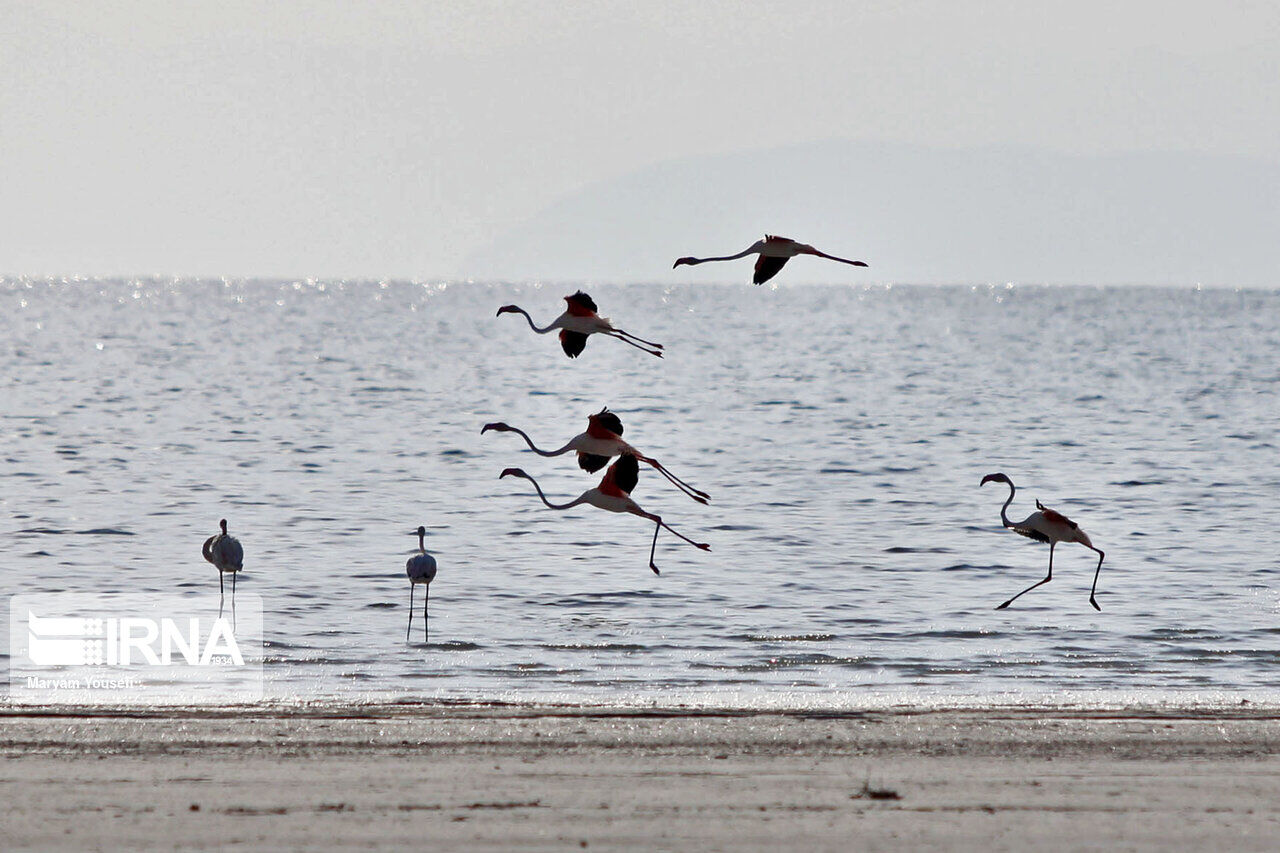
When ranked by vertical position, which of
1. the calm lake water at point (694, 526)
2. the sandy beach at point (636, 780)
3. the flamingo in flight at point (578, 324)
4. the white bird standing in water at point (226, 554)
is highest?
the flamingo in flight at point (578, 324)

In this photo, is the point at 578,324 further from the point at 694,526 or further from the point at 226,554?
the point at 694,526

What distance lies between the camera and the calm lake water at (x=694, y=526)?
15.9 metres

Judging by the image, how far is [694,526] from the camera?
87.7 ft

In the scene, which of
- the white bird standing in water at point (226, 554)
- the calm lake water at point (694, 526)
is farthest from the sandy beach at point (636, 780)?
the white bird standing in water at point (226, 554)

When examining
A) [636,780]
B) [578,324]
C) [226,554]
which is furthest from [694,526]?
[578,324]

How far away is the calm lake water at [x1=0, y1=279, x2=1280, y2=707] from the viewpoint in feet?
52.3

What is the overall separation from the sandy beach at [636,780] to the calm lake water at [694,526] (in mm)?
2132

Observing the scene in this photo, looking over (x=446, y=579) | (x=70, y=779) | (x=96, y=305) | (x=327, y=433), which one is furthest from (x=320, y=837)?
(x=96, y=305)

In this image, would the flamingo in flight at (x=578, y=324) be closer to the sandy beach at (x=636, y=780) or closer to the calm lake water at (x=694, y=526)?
the sandy beach at (x=636, y=780)

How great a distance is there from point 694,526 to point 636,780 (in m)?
16.5

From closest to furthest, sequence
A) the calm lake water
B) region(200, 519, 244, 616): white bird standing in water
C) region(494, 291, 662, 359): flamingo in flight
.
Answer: region(494, 291, 662, 359): flamingo in flight < the calm lake water < region(200, 519, 244, 616): white bird standing in water

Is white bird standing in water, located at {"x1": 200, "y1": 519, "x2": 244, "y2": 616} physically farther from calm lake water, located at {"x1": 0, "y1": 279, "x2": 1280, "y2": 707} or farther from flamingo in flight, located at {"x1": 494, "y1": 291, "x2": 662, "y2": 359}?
flamingo in flight, located at {"x1": 494, "y1": 291, "x2": 662, "y2": 359}

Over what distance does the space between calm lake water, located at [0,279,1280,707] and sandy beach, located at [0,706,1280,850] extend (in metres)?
2.13

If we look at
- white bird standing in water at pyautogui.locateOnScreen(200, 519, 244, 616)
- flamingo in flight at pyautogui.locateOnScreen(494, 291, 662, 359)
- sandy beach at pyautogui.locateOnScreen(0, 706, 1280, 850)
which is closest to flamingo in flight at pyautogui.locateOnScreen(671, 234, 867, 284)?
flamingo in flight at pyautogui.locateOnScreen(494, 291, 662, 359)
